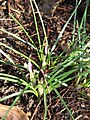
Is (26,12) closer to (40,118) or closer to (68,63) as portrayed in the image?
(68,63)

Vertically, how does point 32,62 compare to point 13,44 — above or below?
below

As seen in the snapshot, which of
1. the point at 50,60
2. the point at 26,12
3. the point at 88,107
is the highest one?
the point at 26,12

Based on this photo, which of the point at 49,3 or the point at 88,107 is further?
the point at 49,3

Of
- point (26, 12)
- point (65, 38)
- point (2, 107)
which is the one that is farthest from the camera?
point (26, 12)

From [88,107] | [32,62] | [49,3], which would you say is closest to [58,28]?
[49,3]

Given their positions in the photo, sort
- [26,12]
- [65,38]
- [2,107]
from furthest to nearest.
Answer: [26,12]
[65,38]
[2,107]

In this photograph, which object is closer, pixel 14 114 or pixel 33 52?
pixel 14 114

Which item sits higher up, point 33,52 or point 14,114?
point 33,52
